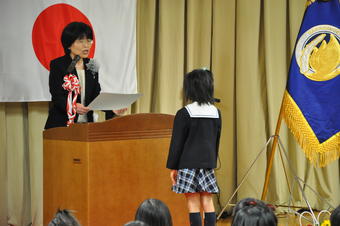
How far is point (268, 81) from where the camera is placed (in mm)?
4848

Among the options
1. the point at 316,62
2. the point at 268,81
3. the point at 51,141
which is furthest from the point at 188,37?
the point at 51,141

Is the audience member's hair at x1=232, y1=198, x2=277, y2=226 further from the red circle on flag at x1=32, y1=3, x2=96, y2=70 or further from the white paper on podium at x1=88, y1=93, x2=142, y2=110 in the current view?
the red circle on flag at x1=32, y1=3, x2=96, y2=70

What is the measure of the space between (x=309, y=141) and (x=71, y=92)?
1.98 m

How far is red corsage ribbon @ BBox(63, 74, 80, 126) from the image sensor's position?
146 inches

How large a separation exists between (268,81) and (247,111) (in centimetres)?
36

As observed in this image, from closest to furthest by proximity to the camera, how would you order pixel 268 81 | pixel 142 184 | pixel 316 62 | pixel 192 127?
pixel 192 127, pixel 142 184, pixel 316 62, pixel 268 81

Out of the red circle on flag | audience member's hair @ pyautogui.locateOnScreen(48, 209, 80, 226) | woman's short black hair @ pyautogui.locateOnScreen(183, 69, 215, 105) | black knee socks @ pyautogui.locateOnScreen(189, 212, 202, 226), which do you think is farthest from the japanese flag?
audience member's hair @ pyautogui.locateOnScreen(48, 209, 80, 226)

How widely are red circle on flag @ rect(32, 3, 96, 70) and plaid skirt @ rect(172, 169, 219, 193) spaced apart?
1.89 metres

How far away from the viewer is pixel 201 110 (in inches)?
121

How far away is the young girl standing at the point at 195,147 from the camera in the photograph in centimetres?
302

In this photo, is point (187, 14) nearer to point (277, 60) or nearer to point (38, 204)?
point (277, 60)

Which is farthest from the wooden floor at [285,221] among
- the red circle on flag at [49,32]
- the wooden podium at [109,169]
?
the red circle on flag at [49,32]

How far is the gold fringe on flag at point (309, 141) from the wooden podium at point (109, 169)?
1.20 metres

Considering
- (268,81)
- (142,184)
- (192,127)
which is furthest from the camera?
(268,81)
